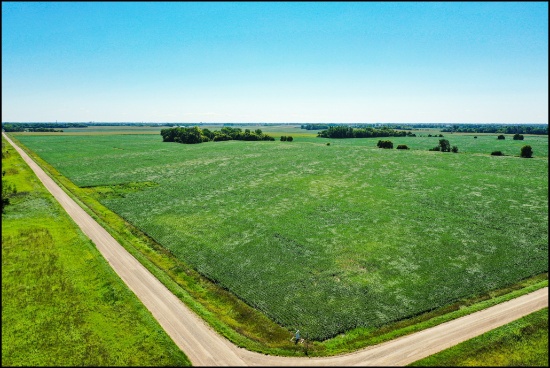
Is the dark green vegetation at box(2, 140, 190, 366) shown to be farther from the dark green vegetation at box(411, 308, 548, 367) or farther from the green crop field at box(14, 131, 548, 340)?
the dark green vegetation at box(411, 308, 548, 367)

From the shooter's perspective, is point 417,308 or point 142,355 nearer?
point 142,355

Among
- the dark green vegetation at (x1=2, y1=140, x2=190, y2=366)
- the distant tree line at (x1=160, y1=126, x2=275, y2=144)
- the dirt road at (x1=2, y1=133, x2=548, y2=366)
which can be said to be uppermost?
the distant tree line at (x1=160, y1=126, x2=275, y2=144)

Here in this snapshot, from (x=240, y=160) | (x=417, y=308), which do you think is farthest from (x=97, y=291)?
(x=240, y=160)

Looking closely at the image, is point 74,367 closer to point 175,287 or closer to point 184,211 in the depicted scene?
point 175,287

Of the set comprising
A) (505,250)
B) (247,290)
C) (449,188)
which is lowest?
(247,290)

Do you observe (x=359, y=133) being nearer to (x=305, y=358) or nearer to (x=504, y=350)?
(x=504, y=350)

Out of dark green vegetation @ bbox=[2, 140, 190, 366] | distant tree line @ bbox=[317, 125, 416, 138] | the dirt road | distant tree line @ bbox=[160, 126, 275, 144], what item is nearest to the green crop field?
the dirt road
